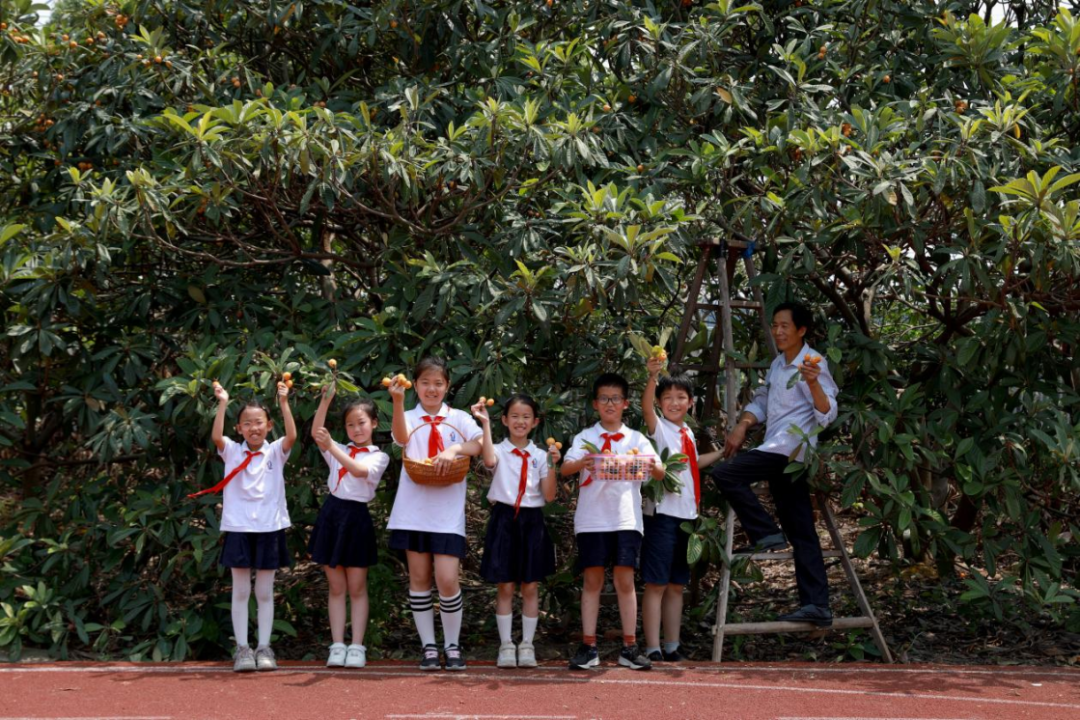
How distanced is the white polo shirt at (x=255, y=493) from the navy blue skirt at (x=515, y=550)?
1013 millimetres

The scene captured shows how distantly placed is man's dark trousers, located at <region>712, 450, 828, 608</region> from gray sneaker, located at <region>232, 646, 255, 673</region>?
2.43 m

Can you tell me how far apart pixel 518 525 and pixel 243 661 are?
145 centimetres

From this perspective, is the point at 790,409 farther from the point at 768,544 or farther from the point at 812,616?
the point at 812,616

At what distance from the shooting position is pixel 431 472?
5555 mm

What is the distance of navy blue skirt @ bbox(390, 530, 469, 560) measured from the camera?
18.4 ft

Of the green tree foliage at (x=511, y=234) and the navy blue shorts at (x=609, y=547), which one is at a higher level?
the green tree foliage at (x=511, y=234)

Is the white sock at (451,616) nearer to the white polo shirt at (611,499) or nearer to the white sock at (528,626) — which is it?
the white sock at (528,626)

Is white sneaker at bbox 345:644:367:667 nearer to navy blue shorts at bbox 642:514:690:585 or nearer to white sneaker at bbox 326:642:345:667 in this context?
white sneaker at bbox 326:642:345:667

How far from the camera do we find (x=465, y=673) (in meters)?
5.55

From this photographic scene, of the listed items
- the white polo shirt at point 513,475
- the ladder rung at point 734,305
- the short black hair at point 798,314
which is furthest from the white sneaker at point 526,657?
the short black hair at point 798,314

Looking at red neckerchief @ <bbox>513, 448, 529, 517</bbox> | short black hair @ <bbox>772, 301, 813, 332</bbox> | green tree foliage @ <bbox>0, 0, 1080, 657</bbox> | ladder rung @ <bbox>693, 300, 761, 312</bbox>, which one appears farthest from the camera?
ladder rung @ <bbox>693, 300, 761, 312</bbox>

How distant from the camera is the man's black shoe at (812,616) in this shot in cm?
593

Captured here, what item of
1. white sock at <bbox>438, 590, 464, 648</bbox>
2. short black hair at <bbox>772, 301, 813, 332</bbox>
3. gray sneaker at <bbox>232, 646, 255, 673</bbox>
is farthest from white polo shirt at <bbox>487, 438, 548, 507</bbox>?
short black hair at <bbox>772, 301, 813, 332</bbox>

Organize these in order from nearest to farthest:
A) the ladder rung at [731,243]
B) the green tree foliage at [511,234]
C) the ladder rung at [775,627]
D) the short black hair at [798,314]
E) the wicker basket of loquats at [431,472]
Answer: the wicker basket of loquats at [431,472]
the green tree foliage at [511,234]
the ladder rung at [775,627]
the short black hair at [798,314]
the ladder rung at [731,243]
